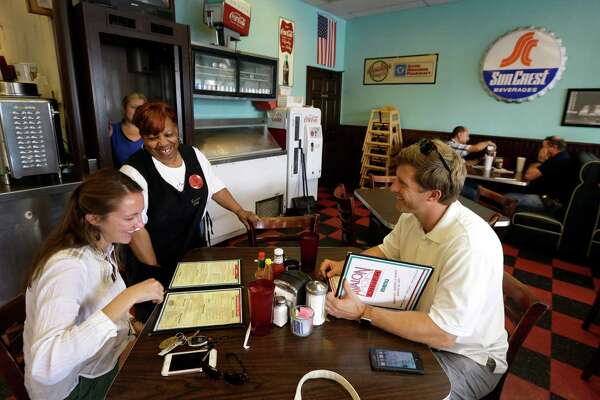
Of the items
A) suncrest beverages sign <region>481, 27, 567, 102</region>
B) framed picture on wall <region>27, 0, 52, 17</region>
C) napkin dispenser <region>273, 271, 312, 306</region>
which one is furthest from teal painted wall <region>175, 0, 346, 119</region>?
napkin dispenser <region>273, 271, 312, 306</region>

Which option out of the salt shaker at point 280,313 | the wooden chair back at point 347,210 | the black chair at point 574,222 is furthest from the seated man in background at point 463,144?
the salt shaker at point 280,313

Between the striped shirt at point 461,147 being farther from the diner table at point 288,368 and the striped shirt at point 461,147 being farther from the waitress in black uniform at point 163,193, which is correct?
the diner table at point 288,368

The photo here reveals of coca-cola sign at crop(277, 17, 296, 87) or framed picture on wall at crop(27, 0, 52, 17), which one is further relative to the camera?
coca-cola sign at crop(277, 17, 296, 87)

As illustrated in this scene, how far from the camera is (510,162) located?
4867mm

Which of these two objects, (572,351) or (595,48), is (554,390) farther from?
(595,48)

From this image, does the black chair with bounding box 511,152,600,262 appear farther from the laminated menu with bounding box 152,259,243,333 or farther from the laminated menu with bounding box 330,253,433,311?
the laminated menu with bounding box 152,259,243,333

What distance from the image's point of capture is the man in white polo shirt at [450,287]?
104 cm

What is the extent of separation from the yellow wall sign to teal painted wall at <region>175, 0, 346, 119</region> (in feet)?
2.19

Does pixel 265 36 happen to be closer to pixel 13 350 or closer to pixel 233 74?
pixel 233 74

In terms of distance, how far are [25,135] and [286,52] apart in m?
3.71

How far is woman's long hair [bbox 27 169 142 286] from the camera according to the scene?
105cm

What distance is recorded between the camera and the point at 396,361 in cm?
96

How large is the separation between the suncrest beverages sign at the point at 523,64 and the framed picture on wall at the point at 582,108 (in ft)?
1.04

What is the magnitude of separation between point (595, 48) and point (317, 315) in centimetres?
532
